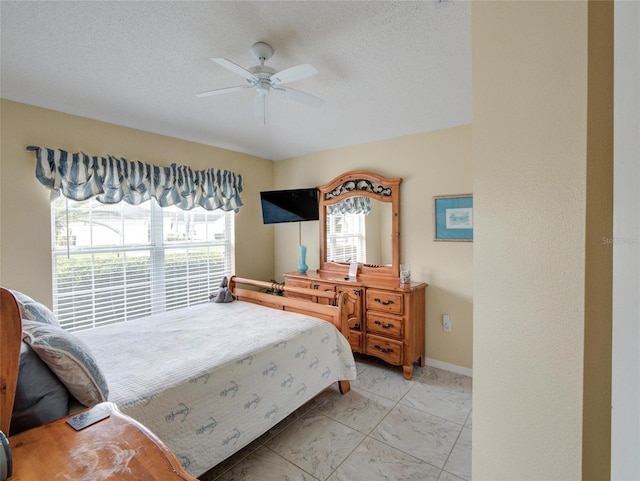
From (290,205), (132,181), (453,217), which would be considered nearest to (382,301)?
(453,217)

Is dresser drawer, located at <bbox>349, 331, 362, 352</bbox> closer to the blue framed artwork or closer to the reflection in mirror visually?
the reflection in mirror

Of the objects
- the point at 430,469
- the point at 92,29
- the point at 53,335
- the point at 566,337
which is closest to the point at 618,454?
the point at 566,337

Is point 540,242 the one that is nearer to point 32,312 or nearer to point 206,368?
point 206,368

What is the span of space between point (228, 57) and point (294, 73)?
0.46 meters

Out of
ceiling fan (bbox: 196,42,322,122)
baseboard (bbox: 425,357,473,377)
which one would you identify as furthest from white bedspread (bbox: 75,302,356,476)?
ceiling fan (bbox: 196,42,322,122)

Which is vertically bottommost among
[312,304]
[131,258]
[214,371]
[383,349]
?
[383,349]

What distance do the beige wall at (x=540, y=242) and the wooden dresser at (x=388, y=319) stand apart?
6.33ft

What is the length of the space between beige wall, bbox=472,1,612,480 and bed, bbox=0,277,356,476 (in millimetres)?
1249

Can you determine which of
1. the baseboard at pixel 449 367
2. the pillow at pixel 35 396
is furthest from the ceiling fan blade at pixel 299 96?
the baseboard at pixel 449 367

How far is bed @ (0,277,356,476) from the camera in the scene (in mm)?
1265

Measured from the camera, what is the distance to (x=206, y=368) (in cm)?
167

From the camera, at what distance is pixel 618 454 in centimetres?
41

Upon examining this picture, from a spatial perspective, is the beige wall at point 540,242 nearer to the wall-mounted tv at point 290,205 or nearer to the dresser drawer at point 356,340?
the dresser drawer at point 356,340

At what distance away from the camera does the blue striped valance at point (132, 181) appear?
2.42 m
